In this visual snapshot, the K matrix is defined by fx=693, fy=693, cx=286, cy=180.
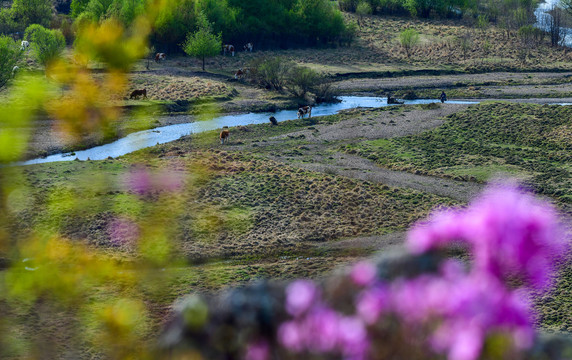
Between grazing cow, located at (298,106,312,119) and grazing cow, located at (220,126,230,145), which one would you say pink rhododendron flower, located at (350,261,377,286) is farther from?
grazing cow, located at (298,106,312,119)

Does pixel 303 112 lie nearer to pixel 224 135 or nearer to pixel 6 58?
pixel 224 135

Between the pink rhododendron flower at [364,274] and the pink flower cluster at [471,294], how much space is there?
103 mm

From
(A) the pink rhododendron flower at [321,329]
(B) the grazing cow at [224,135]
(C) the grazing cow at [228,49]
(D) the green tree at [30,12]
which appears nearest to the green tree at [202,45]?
(C) the grazing cow at [228,49]

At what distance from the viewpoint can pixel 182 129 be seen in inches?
2206

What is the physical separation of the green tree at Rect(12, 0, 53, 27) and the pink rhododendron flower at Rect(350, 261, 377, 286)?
95.8 m

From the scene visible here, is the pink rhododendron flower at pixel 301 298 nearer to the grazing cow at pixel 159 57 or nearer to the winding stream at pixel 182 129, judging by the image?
the winding stream at pixel 182 129

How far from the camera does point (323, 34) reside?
9869cm

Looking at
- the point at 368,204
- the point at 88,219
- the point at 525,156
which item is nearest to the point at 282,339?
the point at 88,219

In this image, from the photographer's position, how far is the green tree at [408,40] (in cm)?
9381

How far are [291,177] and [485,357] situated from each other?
34821mm

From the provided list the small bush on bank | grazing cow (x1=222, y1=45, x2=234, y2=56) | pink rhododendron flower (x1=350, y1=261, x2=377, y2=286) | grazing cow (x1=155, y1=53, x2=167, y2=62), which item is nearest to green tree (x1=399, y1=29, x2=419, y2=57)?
grazing cow (x1=222, y1=45, x2=234, y2=56)

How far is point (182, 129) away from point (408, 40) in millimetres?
47873

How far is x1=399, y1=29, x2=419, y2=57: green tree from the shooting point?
9381 centimetres

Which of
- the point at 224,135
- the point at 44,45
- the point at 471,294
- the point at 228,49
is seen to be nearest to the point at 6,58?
the point at 224,135
